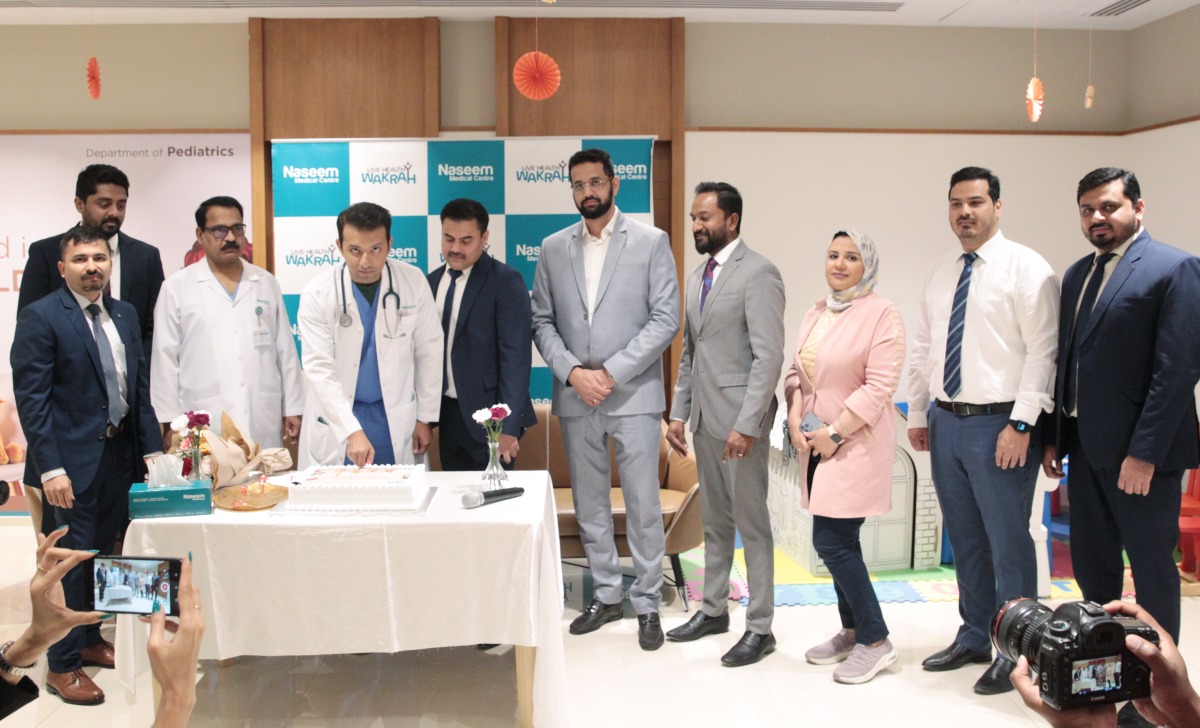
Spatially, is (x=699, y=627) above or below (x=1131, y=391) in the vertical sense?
below

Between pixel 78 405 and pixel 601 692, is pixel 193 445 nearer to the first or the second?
pixel 78 405

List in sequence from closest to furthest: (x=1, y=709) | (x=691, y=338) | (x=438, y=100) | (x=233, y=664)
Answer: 1. (x=1, y=709)
2. (x=233, y=664)
3. (x=691, y=338)
4. (x=438, y=100)

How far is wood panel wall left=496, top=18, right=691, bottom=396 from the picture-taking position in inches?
226

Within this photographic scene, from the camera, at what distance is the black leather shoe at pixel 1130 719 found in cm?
285

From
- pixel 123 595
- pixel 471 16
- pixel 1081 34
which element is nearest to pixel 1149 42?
pixel 1081 34

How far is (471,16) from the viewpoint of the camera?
5734mm

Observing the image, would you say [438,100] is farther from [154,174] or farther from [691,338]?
[691,338]

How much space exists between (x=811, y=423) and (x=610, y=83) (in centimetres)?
320

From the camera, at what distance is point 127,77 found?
5824mm

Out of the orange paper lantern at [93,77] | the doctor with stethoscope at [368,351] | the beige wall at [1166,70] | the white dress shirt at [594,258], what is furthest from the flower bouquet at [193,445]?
the beige wall at [1166,70]

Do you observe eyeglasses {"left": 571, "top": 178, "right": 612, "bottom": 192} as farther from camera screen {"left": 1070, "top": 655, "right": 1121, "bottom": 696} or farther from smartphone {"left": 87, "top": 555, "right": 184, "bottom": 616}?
camera screen {"left": 1070, "top": 655, "right": 1121, "bottom": 696}

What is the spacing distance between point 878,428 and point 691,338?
2.71 feet

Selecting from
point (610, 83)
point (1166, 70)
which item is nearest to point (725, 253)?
point (610, 83)

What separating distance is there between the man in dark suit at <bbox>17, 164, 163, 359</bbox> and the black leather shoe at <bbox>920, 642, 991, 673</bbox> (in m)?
3.21
